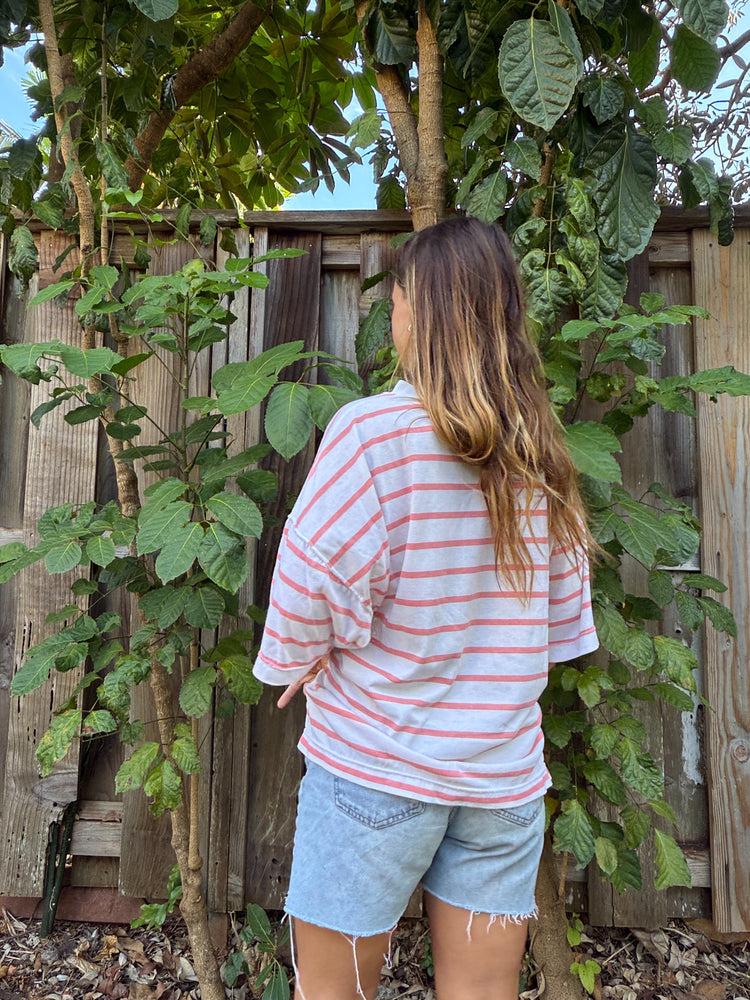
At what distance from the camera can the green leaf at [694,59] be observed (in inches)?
57.7

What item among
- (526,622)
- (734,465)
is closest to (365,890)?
(526,622)

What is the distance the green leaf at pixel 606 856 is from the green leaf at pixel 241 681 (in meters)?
0.80

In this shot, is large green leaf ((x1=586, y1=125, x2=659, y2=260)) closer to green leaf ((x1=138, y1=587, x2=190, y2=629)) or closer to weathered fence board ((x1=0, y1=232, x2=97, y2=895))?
green leaf ((x1=138, y1=587, x2=190, y2=629))

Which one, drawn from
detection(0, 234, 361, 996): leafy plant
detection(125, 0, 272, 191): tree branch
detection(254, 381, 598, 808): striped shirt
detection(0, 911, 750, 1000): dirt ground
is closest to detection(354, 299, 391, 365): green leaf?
detection(0, 234, 361, 996): leafy plant

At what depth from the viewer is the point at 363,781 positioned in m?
0.93

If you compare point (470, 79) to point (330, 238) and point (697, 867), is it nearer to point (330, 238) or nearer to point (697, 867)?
point (330, 238)

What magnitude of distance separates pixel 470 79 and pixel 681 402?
3.05 feet

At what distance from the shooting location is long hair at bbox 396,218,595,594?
91 centimetres

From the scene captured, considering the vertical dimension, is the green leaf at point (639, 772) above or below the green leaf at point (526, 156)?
below

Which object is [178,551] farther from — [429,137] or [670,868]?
[670,868]

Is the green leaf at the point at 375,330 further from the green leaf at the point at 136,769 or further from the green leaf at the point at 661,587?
the green leaf at the point at 136,769

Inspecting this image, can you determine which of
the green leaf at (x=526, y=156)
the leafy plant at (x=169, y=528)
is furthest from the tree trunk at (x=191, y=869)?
the green leaf at (x=526, y=156)

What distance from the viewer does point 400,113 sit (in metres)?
1.69

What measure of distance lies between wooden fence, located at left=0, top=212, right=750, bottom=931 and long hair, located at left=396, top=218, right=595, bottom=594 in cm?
91
